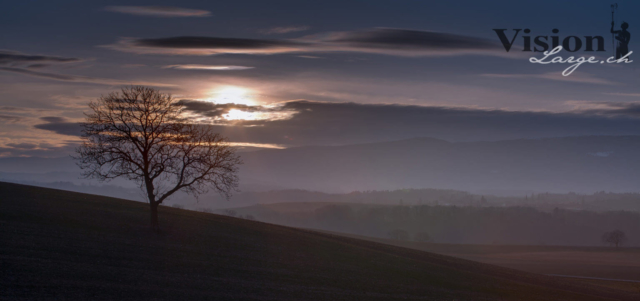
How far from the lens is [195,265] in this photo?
30.4 meters

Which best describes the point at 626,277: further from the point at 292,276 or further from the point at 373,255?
the point at 292,276

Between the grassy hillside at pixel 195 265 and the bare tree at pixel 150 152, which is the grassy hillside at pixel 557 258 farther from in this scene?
the bare tree at pixel 150 152

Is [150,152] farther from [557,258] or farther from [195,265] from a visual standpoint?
[557,258]

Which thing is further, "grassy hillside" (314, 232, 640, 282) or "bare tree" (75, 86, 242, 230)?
"grassy hillside" (314, 232, 640, 282)

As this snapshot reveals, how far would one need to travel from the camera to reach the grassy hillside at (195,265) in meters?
23.4

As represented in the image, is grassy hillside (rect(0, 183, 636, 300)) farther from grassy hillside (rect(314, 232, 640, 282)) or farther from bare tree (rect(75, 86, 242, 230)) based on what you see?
grassy hillside (rect(314, 232, 640, 282))

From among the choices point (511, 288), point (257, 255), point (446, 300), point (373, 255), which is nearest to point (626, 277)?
point (511, 288)

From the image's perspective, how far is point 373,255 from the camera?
1832 inches

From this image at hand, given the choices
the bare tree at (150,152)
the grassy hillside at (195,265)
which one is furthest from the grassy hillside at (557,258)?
the bare tree at (150,152)

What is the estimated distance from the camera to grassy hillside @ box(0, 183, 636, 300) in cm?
2336

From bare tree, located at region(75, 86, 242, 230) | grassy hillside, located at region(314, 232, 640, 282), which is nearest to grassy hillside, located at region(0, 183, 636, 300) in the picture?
bare tree, located at region(75, 86, 242, 230)

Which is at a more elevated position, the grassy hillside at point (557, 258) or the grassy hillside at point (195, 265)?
the grassy hillside at point (195, 265)

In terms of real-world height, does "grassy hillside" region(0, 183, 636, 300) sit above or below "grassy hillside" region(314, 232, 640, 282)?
above

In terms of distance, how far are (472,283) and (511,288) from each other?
360 centimetres
